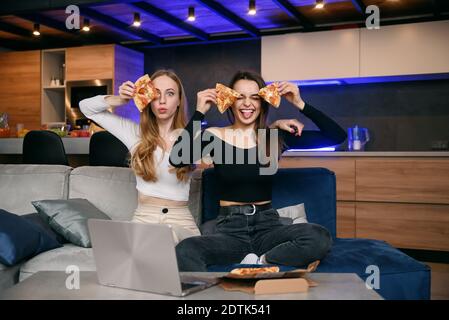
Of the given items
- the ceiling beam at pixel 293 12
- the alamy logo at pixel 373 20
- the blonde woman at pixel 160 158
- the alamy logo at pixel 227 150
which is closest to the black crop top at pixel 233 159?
the alamy logo at pixel 227 150

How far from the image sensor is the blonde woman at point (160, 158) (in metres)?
2.43

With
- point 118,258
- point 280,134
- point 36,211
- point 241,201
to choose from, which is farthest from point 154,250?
point 36,211

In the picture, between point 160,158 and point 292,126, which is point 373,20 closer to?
point 292,126

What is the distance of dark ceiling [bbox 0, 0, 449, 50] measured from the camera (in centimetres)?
504

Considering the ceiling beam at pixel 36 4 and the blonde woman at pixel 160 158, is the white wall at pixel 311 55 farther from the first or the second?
the blonde woman at pixel 160 158

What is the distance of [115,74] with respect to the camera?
21.3 feet

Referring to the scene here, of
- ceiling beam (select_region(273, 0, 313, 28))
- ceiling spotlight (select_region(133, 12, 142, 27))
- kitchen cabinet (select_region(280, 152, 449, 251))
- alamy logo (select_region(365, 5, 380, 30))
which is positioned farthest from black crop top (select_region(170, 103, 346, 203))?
ceiling spotlight (select_region(133, 12, 142, 27))

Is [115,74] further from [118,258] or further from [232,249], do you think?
[118,258]

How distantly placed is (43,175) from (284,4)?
299 centimetres

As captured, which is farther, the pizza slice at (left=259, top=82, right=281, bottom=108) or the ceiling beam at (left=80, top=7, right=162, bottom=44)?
the ceiling beam at (left=80, top=7, right=162, bottom=44)

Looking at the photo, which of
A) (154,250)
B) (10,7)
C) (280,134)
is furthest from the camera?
(10,7)

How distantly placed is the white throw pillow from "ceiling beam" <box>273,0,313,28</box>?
2.77 meters

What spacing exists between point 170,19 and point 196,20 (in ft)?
0.97

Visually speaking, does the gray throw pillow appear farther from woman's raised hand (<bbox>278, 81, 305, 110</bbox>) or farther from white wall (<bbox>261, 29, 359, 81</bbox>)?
white wall (<bbox>261, 29, 359, 81</bbox>)
